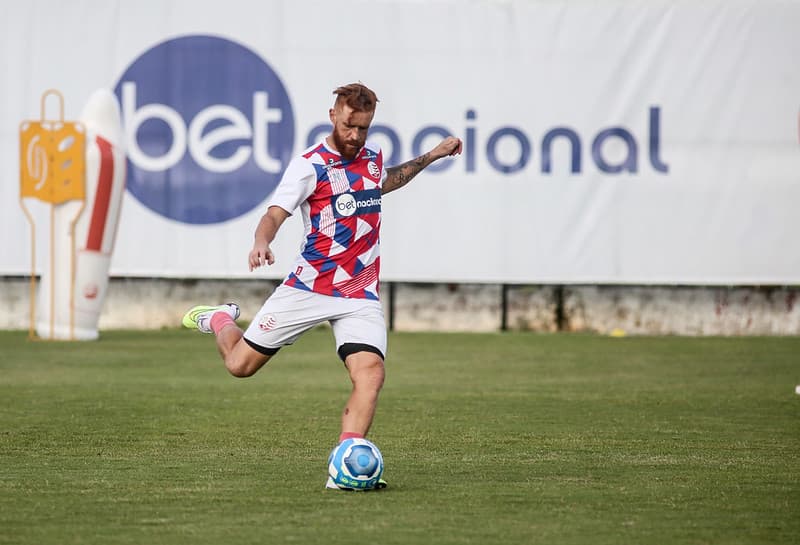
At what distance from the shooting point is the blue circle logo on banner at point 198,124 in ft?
53.5

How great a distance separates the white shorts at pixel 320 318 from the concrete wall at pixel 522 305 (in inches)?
396

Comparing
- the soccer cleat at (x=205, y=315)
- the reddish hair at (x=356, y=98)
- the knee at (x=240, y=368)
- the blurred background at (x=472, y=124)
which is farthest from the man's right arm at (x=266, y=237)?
the blurred background at (x=472, y=124)

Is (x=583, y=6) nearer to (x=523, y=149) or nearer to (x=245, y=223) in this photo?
(x=523, y=149)

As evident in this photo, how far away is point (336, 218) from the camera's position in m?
6.61

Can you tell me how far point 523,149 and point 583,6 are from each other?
5.84 ft

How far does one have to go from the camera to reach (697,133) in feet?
53.4

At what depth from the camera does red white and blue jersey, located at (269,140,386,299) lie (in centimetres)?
657

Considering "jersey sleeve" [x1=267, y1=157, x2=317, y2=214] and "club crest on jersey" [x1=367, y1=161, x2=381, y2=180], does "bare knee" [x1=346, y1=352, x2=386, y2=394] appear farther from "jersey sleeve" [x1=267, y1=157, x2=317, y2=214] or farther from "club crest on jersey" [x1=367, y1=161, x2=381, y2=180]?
"club crest on jersey" [x1=367, y1=161, x2=381, y2=180]

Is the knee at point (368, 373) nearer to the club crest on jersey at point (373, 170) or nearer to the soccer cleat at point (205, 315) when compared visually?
the club crest on jersey at point (373, 170)

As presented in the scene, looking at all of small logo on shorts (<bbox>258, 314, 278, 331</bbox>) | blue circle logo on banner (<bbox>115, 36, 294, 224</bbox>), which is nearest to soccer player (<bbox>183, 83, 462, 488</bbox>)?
small logo on shorts (<bbox>258, 314, 278, 331</bbox>)

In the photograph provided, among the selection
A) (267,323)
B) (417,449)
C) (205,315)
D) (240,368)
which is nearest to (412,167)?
(267,323)

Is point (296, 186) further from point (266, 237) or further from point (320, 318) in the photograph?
point (320, 318)

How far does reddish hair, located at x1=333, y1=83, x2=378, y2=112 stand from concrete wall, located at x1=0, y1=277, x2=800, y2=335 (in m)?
10.4

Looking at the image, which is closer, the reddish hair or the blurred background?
the reddish hair
